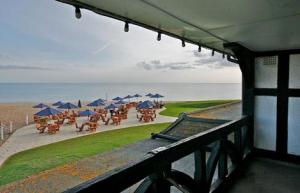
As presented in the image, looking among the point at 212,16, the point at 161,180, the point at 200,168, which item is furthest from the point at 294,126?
the point at 161,180

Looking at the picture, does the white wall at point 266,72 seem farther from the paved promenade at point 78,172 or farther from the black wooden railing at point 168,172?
the paved promenade at point 78,172

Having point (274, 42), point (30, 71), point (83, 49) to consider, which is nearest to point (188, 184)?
point (274, 42)

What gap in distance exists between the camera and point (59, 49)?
6406 cm

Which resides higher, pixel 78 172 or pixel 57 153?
pixel 78 172

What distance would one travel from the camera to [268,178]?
13.2ft

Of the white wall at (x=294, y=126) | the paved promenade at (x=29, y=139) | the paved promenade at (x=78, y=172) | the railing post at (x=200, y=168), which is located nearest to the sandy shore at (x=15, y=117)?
the paved promenade at (x=29, y=139)

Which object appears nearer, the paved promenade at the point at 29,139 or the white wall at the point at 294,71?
the white wall at the point at 294,71

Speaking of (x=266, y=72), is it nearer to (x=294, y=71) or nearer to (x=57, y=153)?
(x=294, y=71)

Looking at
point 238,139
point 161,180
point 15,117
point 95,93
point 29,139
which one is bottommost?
point 15,117

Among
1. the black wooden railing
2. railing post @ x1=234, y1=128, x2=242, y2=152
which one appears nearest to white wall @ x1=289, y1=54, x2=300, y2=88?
railing post @ x1=234, y1=128, x2=242, y2=152

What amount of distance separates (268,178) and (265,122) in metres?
1.44

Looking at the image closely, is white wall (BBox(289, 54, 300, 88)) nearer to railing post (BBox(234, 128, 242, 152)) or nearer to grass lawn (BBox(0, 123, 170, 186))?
railing post (BBox(234, 128, 242, 152))

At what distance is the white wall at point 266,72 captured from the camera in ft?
16.2

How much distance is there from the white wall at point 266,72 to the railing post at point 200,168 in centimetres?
300
